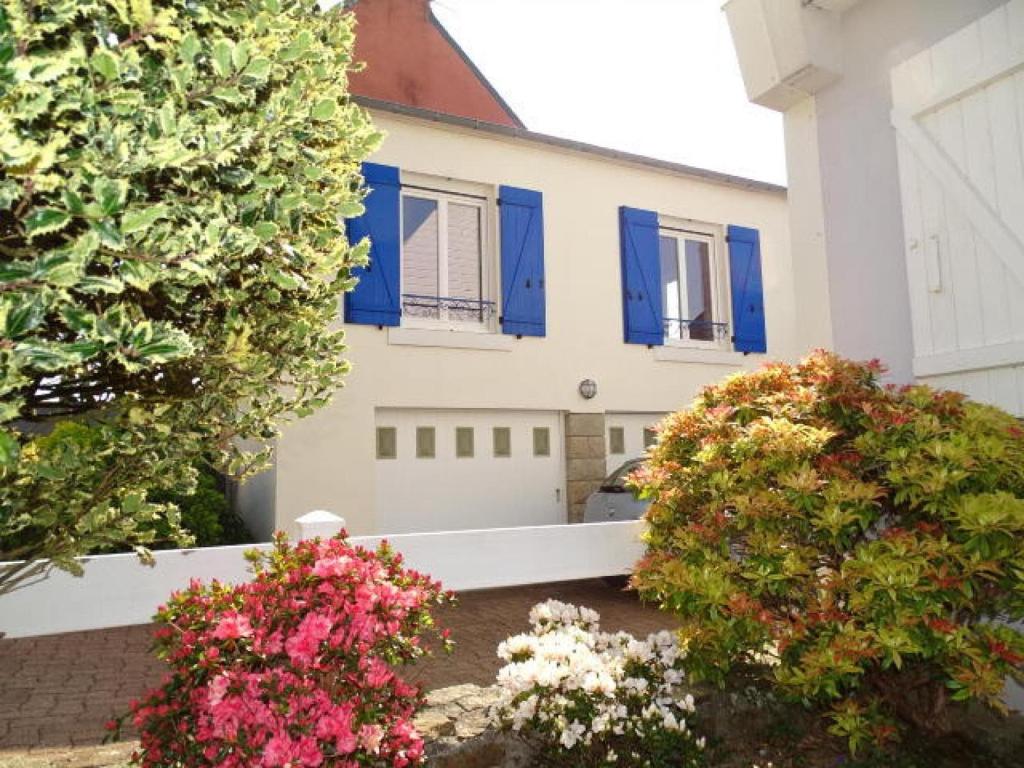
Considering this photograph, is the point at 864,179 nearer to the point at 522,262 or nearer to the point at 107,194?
the point at 107,194

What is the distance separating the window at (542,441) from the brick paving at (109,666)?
2.29 meters

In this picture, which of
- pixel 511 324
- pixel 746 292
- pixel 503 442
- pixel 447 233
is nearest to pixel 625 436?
pixel 503 442

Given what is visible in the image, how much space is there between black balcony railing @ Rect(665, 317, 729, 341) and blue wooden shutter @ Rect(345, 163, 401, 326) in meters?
4.78

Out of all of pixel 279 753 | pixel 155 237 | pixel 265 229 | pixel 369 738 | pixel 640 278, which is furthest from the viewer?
pixel 640 278

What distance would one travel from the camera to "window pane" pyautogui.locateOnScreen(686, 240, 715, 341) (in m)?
12.0

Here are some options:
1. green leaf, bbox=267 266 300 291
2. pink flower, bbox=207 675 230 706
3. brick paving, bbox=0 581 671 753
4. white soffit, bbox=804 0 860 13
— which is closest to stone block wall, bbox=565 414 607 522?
brick paving, bbox=0 581 671 753

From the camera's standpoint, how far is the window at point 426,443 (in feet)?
31.1

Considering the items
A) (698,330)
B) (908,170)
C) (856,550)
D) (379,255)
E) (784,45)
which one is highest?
(784,45)

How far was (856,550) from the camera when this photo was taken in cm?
321

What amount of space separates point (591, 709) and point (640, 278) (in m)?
8.63

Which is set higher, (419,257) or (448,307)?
(419,257)

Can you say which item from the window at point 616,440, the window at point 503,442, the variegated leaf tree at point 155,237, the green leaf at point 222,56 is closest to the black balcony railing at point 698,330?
the window at point 616,440

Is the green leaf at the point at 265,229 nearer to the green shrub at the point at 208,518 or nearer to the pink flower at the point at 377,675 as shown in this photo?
the pink flower at the point at 377,675

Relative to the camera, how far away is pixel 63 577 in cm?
365
